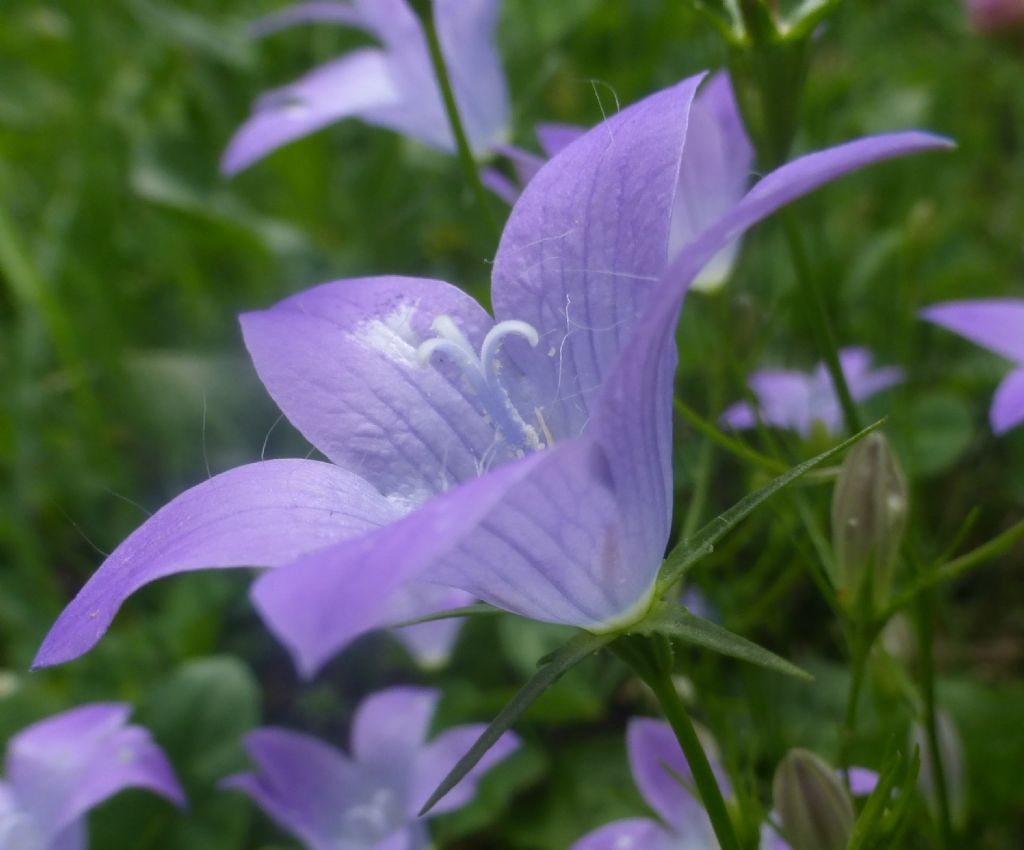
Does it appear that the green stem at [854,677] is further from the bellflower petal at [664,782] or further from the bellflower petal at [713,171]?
the bellflower petal at [713,171]

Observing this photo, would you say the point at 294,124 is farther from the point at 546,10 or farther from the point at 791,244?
the point at 546,10

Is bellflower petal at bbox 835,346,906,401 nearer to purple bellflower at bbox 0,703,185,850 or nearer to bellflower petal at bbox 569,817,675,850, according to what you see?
bellflower petal at bbox 569,817,675,850

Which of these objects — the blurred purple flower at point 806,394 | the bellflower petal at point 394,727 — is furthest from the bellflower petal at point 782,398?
the bellflower petal at point 394,727

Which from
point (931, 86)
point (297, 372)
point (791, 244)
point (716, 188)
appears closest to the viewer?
point (297, 372)

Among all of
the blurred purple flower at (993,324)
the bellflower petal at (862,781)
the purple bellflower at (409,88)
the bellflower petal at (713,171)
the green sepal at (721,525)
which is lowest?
the bellflower petal at (862,781)

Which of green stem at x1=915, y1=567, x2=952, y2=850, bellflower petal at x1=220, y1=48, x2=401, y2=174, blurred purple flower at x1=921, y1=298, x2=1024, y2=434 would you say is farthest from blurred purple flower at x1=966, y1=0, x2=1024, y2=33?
green stem at x1=915, y1=567, x2=952, y2=850

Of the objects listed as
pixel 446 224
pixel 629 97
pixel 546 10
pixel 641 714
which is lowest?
pixel 641 714

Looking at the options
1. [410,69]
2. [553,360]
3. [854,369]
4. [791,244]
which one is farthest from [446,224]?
[553,360]
